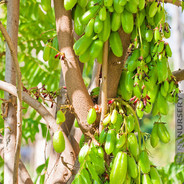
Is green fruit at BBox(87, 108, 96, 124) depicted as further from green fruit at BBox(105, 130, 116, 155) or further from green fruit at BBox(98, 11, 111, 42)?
green fruit at BBox(98, 11, 111, 42)

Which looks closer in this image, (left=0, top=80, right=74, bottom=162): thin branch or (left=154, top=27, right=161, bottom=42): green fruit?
(left=154, top=27, right=161, bottom=42): green fruit

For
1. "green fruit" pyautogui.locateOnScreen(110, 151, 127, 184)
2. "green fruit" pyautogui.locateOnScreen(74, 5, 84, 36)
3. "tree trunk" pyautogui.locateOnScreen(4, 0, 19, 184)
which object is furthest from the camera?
"tree trunk" pyautogui.locateOnScreen(4, 0, 19, 184)

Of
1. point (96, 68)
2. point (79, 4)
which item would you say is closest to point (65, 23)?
point (79, 4)

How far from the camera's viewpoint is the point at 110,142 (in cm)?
59

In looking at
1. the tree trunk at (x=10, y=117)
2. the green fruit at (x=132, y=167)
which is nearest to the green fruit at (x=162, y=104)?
the green fruit at (x=132, y=167)

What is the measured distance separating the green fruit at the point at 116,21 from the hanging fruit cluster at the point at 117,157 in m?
0.18

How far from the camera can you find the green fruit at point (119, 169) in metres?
0.57

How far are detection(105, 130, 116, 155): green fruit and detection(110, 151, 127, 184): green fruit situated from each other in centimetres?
2

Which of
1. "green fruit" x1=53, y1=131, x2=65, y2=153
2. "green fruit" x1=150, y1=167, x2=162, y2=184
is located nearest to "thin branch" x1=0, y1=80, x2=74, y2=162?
"green fruit" x1=53, y1=131, x2=65, y2=153

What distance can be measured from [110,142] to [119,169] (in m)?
0.06

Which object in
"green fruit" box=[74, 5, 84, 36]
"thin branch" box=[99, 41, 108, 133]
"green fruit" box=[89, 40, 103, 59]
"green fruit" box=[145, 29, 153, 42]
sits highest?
"green fruit" box=[74, 5, 84, 36]

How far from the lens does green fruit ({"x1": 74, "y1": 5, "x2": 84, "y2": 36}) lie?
68cm

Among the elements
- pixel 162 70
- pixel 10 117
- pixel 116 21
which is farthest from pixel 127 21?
pixel 10 117

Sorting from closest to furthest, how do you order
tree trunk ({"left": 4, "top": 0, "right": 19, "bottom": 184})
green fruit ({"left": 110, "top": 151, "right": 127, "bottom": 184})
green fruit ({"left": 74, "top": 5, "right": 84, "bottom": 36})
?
green fruit ({"left": 110, "top": 151, "right": 127, "bottom": 184}) → green fruit ({"left": 74, "top": 5, "right": 84, "bottom": 36}) → tree trunk ({"left": 4, "top": 0, "right": 19, "bottom": 184})
